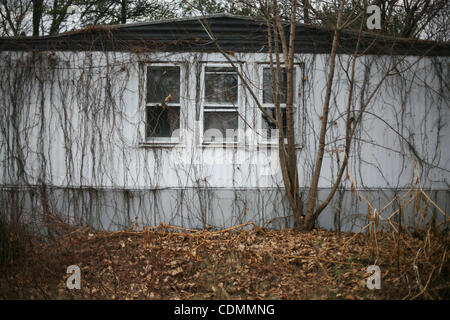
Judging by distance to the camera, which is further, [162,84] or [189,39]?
[162,84]

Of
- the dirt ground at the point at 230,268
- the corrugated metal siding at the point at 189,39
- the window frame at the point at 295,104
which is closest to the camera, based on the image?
the dirt ground at the point at 230,268

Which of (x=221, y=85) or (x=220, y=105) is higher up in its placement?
(x=221, y=85)

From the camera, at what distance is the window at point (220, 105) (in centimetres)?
718

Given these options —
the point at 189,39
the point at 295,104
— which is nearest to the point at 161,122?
the point at 189,39

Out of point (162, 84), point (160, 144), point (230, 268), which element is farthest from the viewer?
point (162, 84)

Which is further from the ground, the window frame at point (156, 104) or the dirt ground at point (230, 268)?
the window frame at point (156, 104)

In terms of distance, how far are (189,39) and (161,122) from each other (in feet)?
5.42

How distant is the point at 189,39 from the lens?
23.3 ft

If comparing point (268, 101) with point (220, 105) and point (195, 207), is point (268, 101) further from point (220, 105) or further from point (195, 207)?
point (195, 207)

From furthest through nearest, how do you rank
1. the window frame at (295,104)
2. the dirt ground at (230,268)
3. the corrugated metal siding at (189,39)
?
the window frame at (295,104)
the corrugated metal siding at (189,39)
the dirt ground at (230,268)

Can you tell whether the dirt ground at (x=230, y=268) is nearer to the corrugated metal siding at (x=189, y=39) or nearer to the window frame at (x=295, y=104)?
the window frame at (x=295, y=104)

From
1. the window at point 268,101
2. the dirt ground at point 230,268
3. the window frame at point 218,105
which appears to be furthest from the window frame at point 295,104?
the dirt ground at point 230,268
